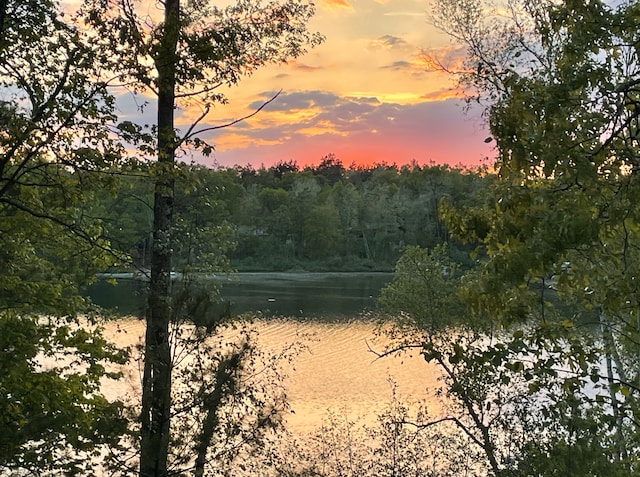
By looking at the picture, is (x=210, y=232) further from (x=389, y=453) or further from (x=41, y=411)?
(x=389, y=453)

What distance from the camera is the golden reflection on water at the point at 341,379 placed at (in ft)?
44.3

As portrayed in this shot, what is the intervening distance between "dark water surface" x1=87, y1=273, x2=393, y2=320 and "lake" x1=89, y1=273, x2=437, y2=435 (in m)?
0.07

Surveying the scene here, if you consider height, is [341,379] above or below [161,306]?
below

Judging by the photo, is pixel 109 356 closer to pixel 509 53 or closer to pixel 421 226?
pixel 509 53

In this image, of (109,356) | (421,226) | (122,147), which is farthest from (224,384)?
(421,226)

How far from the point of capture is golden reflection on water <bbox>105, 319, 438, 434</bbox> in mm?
13508

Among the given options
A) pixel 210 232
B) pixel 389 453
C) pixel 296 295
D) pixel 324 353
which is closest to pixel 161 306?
pixel 210 232

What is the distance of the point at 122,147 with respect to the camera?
498 cm

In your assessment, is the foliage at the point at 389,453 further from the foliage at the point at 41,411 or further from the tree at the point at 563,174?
the tree at the point at 563,174

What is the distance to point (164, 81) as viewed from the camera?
205 inches

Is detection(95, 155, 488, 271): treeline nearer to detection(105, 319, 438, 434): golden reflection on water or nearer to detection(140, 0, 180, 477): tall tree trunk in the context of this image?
detection(105, 319, 438, 434): golden reflection on water

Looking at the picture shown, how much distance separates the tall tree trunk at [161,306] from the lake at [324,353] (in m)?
0.35

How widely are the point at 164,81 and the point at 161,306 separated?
2.04 m

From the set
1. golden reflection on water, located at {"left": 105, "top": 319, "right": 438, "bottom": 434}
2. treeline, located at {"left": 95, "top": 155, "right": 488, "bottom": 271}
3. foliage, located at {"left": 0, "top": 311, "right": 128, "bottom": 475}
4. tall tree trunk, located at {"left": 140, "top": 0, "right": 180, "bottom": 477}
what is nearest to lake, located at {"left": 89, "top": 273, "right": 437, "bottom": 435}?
golden reflection on water, located at {"left": 105, "top": 319, "right": 438, "bottom": 434}
